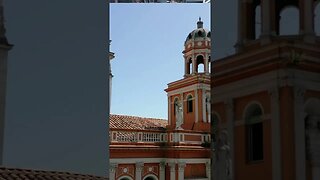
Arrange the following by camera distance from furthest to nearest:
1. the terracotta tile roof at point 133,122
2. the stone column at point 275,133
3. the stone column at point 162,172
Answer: the stone column at point 162,172 < the terracotta tile roof at point 133,122 < the stone column at point 275,133

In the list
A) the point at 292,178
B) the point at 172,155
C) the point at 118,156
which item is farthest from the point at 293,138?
the point at 118,156

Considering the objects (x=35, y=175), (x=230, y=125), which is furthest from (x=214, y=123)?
(x=35, y=175)

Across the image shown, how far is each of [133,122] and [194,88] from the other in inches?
11.1

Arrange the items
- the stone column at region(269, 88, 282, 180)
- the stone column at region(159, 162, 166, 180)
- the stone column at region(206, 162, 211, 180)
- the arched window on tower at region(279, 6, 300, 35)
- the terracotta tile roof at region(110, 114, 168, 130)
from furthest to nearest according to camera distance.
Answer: the stone column at region(159, 162, 166, 180) → the terracotta tile roof at region(110, 114, 168, 130) → the stone column at region(206, 162, 211, 180) → the arched window on tower at region(279, 6, 300, 35) → the stone column at region(269, 88, 282, 180)

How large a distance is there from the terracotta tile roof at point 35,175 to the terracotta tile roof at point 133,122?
183mm

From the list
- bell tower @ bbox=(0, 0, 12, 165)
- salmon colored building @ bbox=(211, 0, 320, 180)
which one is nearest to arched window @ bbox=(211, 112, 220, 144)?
salmon colored building @ bbox=(211, 0, 320, 180)

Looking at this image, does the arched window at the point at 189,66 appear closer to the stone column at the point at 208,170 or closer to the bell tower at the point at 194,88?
the bell tower at the point at 194,88

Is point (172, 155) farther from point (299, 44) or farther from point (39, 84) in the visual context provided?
point (299, 44)

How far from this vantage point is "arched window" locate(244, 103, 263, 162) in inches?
49.1

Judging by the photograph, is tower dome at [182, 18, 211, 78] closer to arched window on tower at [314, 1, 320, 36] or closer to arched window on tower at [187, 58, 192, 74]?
arched window on tower at [187, 58, 192, 74]

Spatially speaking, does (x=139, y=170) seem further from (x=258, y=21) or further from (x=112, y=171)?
(x=258, y=21)

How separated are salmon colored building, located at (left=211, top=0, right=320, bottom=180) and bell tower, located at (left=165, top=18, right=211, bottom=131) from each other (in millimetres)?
125

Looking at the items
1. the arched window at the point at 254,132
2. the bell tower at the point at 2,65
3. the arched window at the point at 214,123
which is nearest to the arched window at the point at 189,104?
the arched window at the point at 214,123

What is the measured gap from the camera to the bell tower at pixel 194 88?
1477 mm
